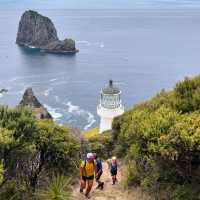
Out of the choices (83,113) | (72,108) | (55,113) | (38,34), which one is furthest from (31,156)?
(38,34)

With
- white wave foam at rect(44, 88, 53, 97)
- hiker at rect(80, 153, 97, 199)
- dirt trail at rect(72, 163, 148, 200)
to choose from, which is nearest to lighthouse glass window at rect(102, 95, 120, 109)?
dirt trail at rect(72, 163, 148, 200)

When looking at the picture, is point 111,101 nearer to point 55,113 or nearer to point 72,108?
point 55,113

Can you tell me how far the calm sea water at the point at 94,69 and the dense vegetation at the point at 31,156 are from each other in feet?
171

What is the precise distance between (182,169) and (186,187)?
46 centimetres

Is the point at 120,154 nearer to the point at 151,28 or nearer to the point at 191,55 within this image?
the point at 191,55

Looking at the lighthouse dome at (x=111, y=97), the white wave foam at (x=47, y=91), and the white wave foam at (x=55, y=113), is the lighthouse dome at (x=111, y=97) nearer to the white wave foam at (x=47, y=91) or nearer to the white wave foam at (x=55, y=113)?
the white wave foam at (x=55, y=113)

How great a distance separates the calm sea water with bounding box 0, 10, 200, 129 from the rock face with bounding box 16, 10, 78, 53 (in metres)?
5.52

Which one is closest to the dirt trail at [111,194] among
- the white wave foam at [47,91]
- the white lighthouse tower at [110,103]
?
the white lighthouse tower at [110,103]

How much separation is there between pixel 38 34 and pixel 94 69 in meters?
56.1

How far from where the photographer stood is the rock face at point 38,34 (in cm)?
14955

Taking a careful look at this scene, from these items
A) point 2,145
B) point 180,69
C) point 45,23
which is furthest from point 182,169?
point 45,23

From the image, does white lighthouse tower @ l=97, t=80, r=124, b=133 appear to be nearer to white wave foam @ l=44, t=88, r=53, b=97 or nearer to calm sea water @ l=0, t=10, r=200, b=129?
calm sea water @ l=0, t=10, r=200, b=129

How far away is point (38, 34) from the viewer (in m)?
162

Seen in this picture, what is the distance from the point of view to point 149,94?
279ft
